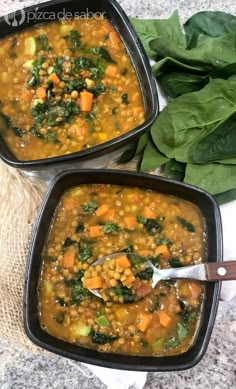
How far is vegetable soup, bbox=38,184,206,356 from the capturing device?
6.04 feet

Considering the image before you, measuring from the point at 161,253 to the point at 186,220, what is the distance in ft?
0.51

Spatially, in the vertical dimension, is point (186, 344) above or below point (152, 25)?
below

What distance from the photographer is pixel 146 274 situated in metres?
1.84

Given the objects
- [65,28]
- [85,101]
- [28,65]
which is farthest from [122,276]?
[65,28]

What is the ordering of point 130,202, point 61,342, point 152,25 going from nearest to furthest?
point 61,342 < point 130,202 < point 152,25

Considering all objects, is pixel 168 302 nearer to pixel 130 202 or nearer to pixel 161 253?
pixel 161 253

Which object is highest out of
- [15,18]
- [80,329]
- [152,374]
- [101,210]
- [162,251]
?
[15,18]

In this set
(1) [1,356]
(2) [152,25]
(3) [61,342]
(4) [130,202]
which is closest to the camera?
(3) [61,342]

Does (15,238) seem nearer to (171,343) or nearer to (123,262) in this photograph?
(123,262)

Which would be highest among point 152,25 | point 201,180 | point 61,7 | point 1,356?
point 61,7

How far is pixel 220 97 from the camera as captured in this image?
6.69 feet

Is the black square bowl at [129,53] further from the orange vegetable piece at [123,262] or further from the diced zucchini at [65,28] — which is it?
the orange vegetable piece at [123,262]

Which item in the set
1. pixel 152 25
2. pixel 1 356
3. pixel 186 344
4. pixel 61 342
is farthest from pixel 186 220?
pixel 1 356

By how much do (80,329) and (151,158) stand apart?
0.67 m
